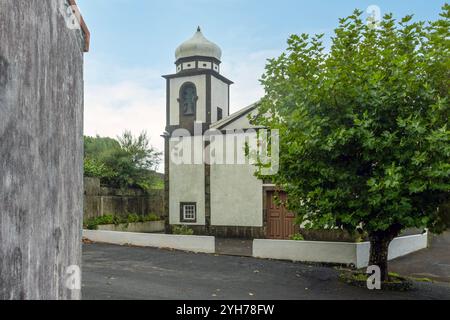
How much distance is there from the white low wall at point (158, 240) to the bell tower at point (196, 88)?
6.66 meters

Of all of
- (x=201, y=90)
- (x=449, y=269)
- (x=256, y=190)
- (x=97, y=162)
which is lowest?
(x=449, y=269)

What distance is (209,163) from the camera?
2078cm

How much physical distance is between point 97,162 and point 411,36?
58.7 feet

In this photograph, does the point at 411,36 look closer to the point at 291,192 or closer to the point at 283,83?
the point at 283,83

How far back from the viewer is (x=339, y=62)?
9.74 metres

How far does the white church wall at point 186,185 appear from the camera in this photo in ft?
68.6

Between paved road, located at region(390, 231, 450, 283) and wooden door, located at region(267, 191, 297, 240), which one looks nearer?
paved road, located at region(390, 231, 450, 283)

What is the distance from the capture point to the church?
1966 cm

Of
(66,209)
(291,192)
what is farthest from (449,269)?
(66,209)

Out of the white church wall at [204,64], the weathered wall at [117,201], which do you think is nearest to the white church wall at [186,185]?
the weathered wall at [117,201]

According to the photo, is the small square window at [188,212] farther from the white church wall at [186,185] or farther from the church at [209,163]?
the white church wall at [186,185]

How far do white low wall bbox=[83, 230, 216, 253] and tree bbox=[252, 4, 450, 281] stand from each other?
5.81 m

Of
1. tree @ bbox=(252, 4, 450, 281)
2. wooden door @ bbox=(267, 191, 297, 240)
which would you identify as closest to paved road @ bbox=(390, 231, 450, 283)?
tree @ bbox=(252, 4, 450, 281)

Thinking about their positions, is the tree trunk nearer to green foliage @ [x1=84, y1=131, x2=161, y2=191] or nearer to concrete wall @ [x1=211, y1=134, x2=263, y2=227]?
concrete wall @ [x1=211, y1=134, x2=263, y2=227]
